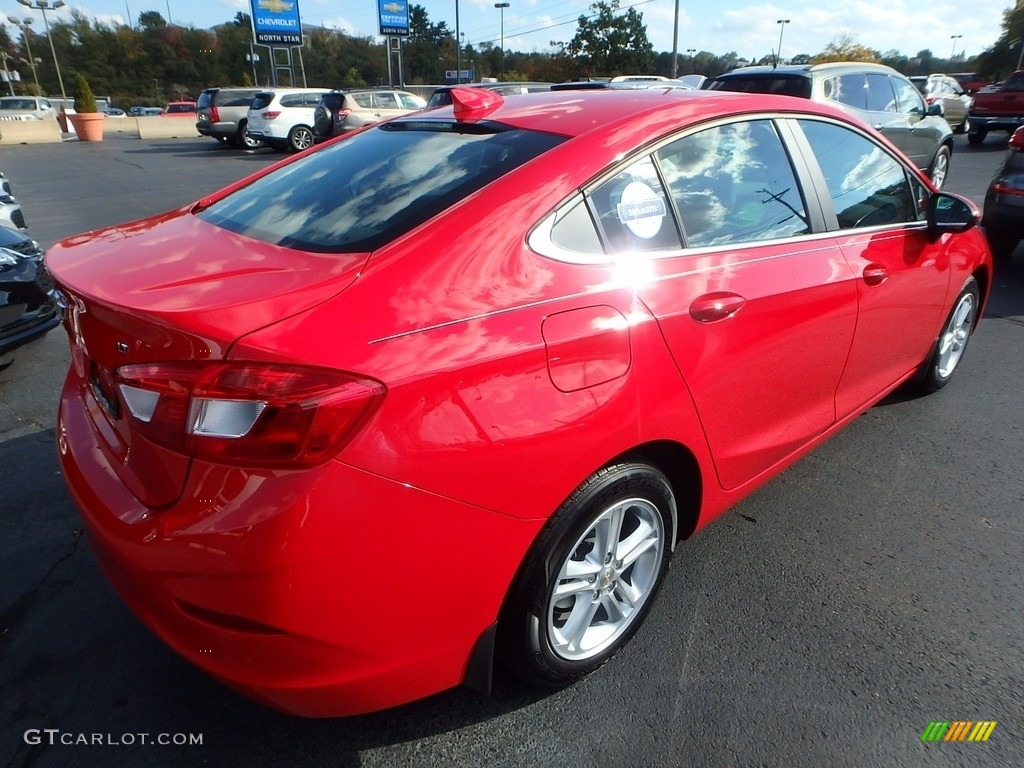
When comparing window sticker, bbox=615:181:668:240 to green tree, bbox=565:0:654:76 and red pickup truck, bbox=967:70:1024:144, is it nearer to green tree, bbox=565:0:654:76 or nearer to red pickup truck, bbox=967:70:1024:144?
red pickup truck, bbox=967:70:1024:144

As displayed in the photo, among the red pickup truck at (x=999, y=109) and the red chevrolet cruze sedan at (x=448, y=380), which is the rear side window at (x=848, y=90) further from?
the red pickup truck at (x=999, y=109)

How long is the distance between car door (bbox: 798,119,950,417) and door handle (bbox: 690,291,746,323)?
2.68 ft

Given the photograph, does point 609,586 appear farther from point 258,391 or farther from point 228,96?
point 228,96

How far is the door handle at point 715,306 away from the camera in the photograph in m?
2.10

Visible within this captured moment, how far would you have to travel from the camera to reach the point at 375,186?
2158 millimetres

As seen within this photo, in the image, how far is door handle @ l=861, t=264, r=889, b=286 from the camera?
2814mm

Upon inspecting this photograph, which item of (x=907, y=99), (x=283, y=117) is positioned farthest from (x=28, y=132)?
(x=907, y=99)

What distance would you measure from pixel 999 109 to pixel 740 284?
20.8 meters

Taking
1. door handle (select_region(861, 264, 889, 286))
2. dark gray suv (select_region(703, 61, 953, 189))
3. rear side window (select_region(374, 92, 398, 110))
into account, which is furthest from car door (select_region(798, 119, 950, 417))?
rear side window (select_region(374, 92, 398, 110))

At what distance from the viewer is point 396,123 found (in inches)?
106

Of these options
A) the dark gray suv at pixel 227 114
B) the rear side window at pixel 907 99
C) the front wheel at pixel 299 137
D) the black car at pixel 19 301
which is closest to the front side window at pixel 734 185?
the black car at pixel 19 301

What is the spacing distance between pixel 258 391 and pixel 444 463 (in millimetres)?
420

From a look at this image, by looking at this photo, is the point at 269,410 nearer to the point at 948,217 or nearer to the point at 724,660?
the point at 724,660

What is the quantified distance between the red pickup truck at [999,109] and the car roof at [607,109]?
1971 cm
